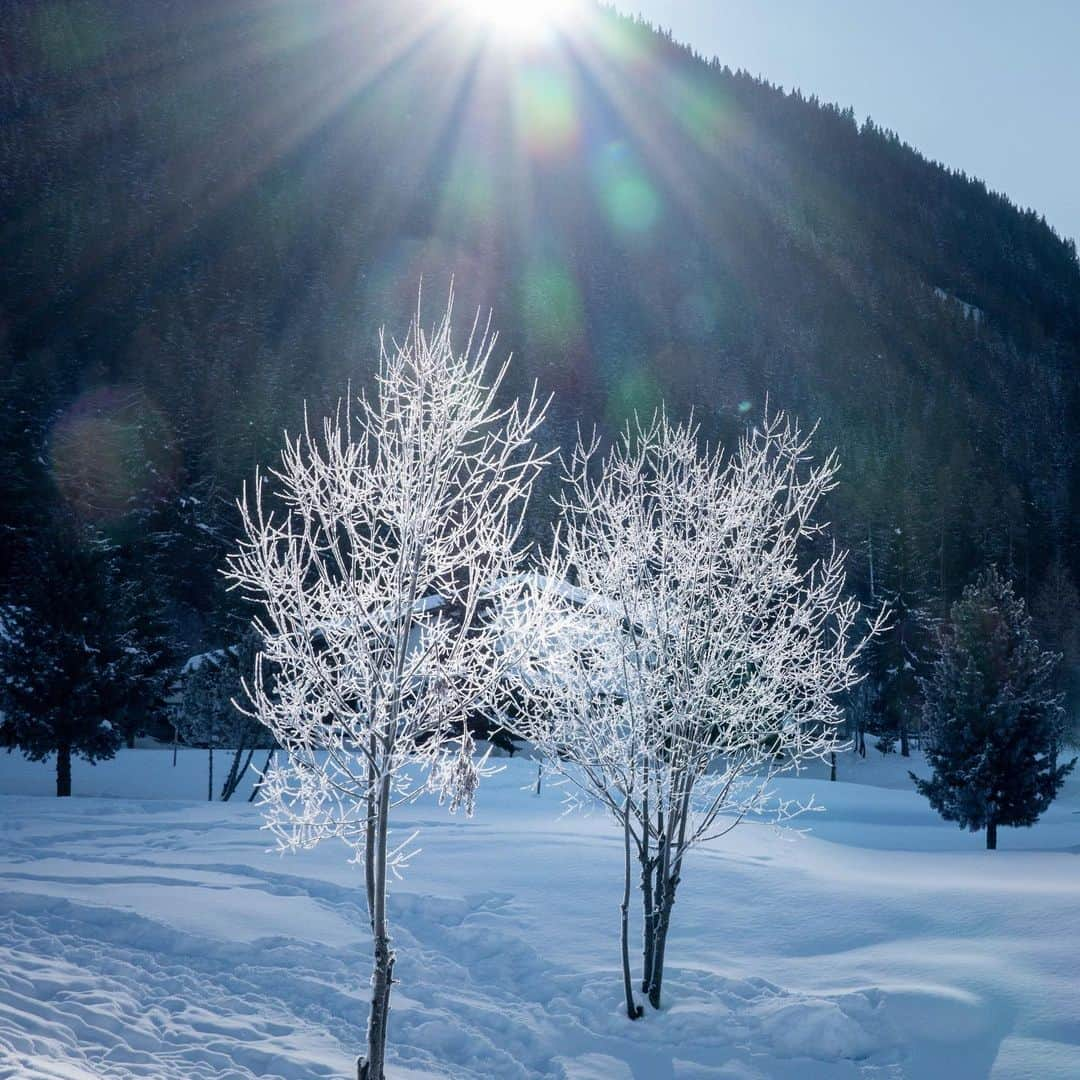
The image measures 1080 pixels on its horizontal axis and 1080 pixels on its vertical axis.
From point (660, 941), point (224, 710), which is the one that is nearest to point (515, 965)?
point (660, 941)

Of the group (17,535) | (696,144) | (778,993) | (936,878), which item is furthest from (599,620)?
(696,144)

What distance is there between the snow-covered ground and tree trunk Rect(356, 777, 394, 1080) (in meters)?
1.84

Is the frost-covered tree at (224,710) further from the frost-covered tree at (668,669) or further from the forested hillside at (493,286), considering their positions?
the frost-covered tree at (668,669)

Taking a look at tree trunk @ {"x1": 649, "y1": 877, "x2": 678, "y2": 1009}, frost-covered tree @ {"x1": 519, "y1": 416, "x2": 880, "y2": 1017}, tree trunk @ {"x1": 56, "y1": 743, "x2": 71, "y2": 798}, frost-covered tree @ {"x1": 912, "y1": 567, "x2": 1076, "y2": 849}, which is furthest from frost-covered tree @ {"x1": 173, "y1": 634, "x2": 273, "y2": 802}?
frost-covered tree @ {"x1": 912, "y1": 567, "x2": 1076, "y2": 849}

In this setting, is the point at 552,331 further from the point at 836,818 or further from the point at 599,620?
the point at 599,620

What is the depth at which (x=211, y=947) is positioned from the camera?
9.16 meters

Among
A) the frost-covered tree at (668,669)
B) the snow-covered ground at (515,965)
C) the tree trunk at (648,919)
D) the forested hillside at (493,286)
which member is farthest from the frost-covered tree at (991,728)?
the forested hillside at (493,286)

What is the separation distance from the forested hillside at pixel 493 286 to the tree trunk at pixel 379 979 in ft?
71.8

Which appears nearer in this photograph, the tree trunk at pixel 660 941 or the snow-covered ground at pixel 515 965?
the snow-covered ground at pixel 515 965

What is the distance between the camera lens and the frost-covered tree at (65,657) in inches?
887

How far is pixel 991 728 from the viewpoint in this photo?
69.7 feet

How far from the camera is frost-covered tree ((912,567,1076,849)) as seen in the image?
21094mm

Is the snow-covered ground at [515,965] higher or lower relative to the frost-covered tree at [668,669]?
lower

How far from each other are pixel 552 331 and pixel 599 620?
98.0m
